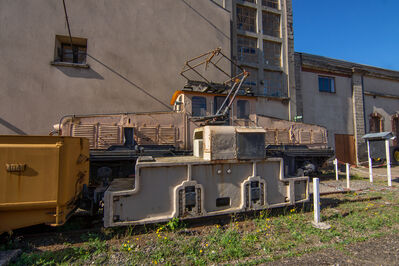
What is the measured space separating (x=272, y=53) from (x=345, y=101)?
7.00 metres

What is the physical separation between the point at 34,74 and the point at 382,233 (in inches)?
515

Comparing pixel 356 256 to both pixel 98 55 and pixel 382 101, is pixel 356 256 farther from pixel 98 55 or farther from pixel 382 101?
pixel 382 101

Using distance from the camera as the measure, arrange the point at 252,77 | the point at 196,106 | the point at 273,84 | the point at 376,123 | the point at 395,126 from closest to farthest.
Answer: the point at 196,106, the point at 252,77, the point at 273,84, the point at 376,123, the point at 395,126

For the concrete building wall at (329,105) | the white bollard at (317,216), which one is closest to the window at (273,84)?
the concrete building wall at (329,105)

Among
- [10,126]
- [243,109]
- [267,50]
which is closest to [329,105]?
[267,50]

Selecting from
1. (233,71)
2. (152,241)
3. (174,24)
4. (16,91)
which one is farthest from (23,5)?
(152,241)

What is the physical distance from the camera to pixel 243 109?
7.05 meters

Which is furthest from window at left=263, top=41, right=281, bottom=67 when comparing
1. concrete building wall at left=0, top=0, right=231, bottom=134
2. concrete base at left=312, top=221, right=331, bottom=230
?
concrete base at left=312, top=221, right=331, bottom=230

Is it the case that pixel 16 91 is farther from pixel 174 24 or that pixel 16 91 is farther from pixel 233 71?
pixel 233 71

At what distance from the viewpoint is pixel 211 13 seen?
1216 centimetres

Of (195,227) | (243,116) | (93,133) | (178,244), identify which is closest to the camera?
(178,244)

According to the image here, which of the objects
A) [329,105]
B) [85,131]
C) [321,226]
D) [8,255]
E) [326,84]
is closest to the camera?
[8,255]

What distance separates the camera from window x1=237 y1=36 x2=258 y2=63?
1392 cm

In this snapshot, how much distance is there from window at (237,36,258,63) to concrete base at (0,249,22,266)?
13978 mm
